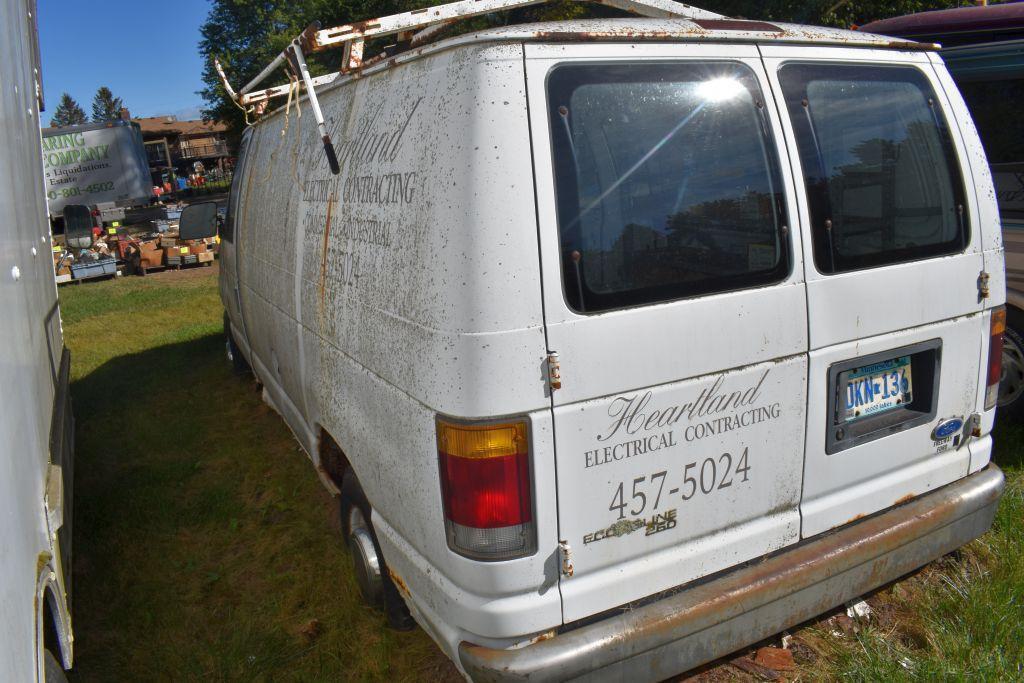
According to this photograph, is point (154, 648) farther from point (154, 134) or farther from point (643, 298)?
point (154, 134)

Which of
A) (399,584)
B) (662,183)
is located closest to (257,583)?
(399,584)

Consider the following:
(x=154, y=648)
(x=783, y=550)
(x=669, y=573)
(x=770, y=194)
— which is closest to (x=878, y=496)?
(x=783, y=550)

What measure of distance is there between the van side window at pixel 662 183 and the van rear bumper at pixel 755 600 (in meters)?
0.93

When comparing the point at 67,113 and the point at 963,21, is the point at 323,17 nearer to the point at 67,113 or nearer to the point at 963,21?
the point at 963,21

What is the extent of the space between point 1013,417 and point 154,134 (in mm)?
57560

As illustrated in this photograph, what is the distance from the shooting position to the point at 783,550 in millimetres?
2443

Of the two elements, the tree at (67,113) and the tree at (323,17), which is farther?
the tree at (67,113)

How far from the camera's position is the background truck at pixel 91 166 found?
22.0 meters

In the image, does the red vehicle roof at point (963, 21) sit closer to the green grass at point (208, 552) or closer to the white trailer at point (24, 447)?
the green grass at point (208, 552)

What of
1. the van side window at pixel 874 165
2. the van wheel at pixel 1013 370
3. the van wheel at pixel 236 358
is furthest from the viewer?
the van wheel at pixel 236 358

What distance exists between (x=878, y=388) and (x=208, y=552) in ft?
11.1

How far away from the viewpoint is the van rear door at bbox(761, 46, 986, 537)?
2.36 m

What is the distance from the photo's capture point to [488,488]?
78.6 inches

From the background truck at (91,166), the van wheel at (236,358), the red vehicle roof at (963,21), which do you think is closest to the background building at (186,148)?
the background truck at (91,166)
